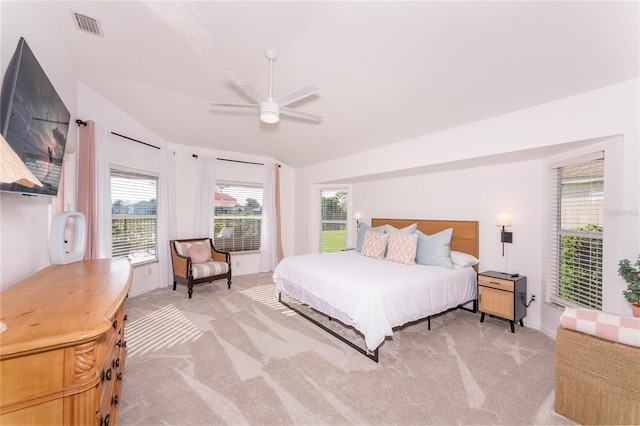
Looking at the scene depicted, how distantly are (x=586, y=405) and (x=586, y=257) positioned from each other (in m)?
1.75

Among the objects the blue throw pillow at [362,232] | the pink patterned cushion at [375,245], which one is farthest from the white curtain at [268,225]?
the pink patterned cushion at [375,245]

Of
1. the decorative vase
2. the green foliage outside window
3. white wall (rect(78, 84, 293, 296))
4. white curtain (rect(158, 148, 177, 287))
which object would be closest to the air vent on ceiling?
→ white wall (rect(78, 84, 293, 296))

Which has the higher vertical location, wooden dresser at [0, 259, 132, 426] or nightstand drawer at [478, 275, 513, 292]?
wooden dresser at [0, 259, 132, 426]

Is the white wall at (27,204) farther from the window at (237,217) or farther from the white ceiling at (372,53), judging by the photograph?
the window at (237,217)

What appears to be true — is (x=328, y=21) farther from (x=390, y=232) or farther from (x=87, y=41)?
(x=390, y=232)

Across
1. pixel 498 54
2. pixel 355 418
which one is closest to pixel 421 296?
pixel 355 418

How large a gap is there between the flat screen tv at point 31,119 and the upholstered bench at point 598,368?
133 inches

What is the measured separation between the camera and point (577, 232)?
2984mm

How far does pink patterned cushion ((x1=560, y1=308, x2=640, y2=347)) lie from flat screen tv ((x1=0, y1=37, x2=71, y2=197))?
11.0 ft

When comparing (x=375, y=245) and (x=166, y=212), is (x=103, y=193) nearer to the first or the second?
(x=166, y=212)

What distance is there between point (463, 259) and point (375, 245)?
1235mm

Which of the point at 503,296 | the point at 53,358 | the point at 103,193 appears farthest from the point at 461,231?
the point at 103,193

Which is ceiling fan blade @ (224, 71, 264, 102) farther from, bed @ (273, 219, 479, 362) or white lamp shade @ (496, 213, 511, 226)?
white lamp shade @ (496, 213, 511, 226)

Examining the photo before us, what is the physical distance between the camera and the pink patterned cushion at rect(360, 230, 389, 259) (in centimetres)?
419
